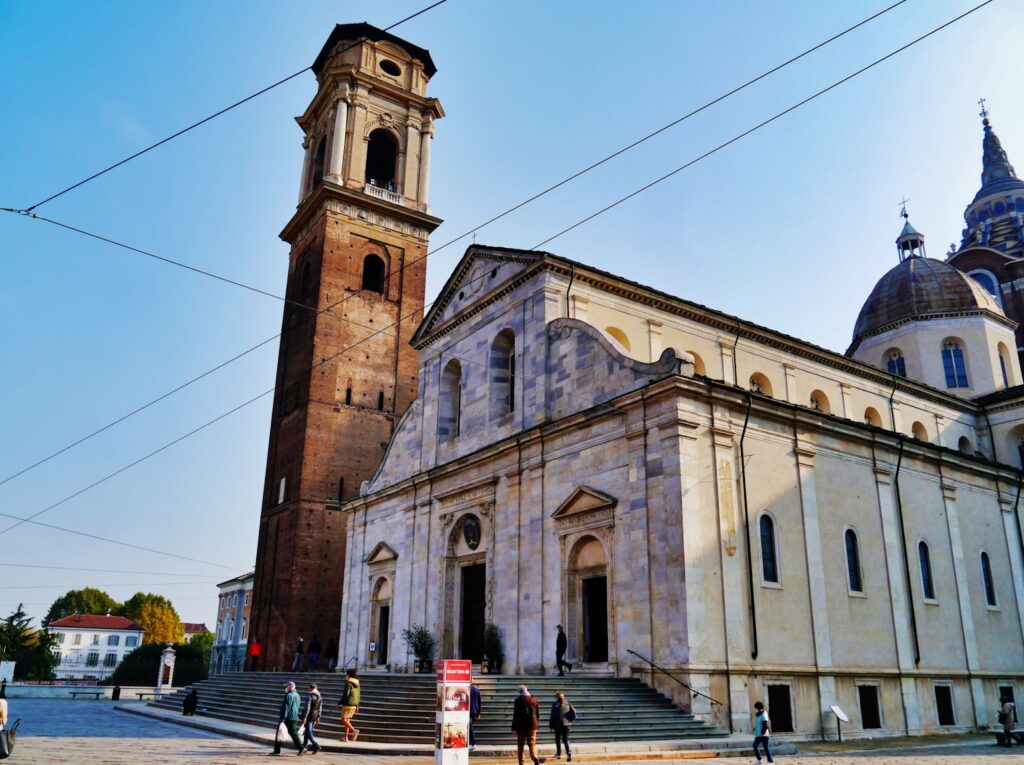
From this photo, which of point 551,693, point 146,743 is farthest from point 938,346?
point 146,743

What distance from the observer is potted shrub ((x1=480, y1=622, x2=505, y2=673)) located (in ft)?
76.5

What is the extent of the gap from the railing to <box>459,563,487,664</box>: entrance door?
22.6 meters

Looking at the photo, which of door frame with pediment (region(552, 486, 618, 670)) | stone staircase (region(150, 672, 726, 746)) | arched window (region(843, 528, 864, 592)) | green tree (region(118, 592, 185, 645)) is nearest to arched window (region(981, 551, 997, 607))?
arched window (region(843, 528, 864, 592))

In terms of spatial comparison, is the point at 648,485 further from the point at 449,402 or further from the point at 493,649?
the point at 449,402

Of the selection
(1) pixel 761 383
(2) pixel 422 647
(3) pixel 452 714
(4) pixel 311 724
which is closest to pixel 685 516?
(3) pixel 452 714

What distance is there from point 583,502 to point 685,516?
3.55 meters

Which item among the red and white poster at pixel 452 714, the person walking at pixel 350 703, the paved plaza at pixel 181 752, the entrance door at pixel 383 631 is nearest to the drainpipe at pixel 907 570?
the paved plaza at pixel 181 752

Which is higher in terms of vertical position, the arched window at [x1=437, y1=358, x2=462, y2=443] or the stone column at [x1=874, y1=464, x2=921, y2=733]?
the arched window at [x1=437, y1=358, x2=462, y2=443]

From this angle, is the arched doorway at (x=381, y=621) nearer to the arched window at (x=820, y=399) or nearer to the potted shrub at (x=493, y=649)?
the potted shrub at (x=493, y=649)

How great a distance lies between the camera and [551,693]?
18.8m

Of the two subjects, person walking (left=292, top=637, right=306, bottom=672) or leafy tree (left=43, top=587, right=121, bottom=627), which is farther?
leafy tree (left=43, top=587, right=121, bottom=627)

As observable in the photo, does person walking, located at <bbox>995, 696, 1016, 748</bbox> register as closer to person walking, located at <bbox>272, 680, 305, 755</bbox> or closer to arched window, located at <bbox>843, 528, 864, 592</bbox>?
arched window, located at <bbox>843, 528, 864, 592</bbox>

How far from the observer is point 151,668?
190ft

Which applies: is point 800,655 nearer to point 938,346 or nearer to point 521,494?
point 521,494
